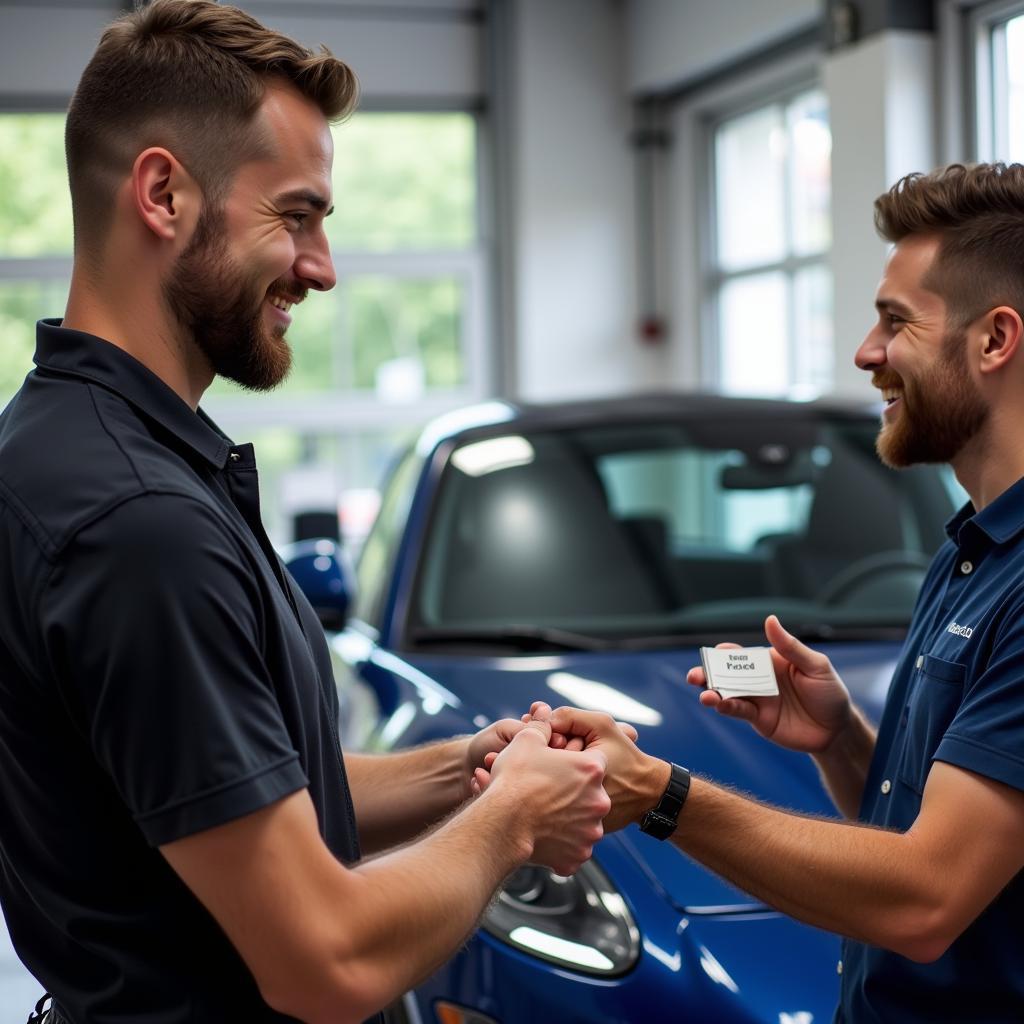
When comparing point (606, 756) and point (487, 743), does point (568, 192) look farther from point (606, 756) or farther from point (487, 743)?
point (606, 756)

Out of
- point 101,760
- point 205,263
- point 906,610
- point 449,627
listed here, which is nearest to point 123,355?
point 205,263

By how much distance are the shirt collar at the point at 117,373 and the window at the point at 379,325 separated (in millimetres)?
7407

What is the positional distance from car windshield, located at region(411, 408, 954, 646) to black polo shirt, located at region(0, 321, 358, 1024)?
1552 mm

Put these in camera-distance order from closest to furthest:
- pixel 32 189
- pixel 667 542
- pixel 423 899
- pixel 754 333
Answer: pixel 423 899 → pixel 667 542 → pixel 32 189 → pixel 754 333

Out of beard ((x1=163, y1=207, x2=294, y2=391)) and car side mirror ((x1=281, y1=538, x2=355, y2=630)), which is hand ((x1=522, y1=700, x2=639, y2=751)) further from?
car side mirror ((x1=281, y1=538, x2=355, y2=630))

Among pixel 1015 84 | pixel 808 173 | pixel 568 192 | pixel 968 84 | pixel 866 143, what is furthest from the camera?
pixel 568 192

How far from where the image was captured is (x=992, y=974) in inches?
59.7

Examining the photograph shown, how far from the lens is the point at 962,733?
1486 millimetres

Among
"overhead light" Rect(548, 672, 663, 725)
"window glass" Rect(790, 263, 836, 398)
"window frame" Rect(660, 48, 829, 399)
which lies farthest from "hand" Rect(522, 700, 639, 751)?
"window frame" Rect(660, 48, 829, 399)

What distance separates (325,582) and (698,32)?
5640mm

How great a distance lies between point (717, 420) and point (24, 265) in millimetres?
6207

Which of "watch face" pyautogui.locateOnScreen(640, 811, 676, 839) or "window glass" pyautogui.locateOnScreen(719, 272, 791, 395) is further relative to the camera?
"window glass" pyautogui.locateOnScreen(719, 272, 791, 395)

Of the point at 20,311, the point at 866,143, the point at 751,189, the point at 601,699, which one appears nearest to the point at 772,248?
the point at 751,189

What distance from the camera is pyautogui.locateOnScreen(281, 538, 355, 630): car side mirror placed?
10.4ft
